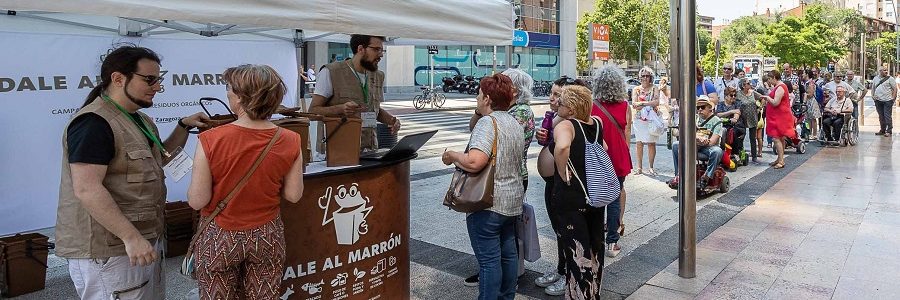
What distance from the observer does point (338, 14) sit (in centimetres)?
338

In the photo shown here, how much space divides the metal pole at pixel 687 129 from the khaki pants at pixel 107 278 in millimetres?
3665

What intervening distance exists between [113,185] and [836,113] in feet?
47.9

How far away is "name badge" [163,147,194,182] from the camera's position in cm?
287

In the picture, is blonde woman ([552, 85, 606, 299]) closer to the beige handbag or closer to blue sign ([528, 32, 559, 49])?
the beige handbag

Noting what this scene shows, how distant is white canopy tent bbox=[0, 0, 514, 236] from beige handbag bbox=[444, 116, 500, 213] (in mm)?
867

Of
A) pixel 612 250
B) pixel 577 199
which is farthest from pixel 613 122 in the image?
pixel 577 199

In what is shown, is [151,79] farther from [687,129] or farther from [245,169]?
[687,129]

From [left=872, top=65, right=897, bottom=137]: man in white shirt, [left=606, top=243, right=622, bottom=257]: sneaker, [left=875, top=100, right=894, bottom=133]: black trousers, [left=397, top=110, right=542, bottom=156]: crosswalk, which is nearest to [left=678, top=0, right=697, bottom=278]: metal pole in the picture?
[left=606, top=243, right=622, bottom=257]: sneaker

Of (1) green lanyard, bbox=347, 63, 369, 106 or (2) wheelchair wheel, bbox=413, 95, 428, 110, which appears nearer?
(1) green lanyard, bbox=347, 63, 369, 106

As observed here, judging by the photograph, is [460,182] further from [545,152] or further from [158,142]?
[158,142]

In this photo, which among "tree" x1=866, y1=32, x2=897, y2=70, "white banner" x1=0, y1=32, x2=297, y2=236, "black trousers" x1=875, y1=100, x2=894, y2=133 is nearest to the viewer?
"white banner" x1=0, y1=32, x2=297, y2=236

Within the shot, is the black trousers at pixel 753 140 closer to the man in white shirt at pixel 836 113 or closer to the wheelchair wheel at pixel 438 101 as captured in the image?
the man in white shirt at pixel 836 113

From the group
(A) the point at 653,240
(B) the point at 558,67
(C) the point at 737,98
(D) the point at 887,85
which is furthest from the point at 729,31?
(A) the point at 653,240

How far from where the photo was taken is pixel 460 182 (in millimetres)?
3582
